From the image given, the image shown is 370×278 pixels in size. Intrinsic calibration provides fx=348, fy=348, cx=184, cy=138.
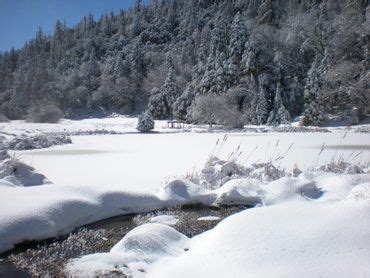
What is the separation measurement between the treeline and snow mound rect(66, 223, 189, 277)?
23.3m

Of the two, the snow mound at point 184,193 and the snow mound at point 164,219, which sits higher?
the snow mound at point 184,193

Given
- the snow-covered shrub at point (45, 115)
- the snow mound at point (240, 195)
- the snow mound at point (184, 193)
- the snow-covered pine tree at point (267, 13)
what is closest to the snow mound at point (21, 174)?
the snow mound at point (184, 193)

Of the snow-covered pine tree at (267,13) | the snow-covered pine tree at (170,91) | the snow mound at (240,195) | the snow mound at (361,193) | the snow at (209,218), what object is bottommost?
the snow at (209,218)

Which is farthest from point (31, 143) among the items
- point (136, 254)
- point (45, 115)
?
point (45, 115)

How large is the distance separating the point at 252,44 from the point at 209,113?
13.7 m

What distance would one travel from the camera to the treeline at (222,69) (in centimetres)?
3534

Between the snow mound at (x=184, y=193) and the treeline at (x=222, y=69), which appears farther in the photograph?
the treeline at (x=222, y=69)

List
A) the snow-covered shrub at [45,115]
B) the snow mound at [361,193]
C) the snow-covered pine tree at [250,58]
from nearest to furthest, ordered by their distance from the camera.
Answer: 1. the snow mound at [361,193]
2. the snow-covered pine tree at [250,58]
3. the snow-covered shrub at [45,115]

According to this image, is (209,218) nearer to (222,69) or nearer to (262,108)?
(262,108)

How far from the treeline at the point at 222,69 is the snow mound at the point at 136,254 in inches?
916

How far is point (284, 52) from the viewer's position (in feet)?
158

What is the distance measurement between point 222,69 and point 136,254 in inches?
1655

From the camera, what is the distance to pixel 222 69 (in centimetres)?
4412

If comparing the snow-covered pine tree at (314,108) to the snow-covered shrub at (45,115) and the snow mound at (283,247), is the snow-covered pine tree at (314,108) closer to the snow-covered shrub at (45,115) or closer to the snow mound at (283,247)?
the snow-covered shrub at (45,115)
